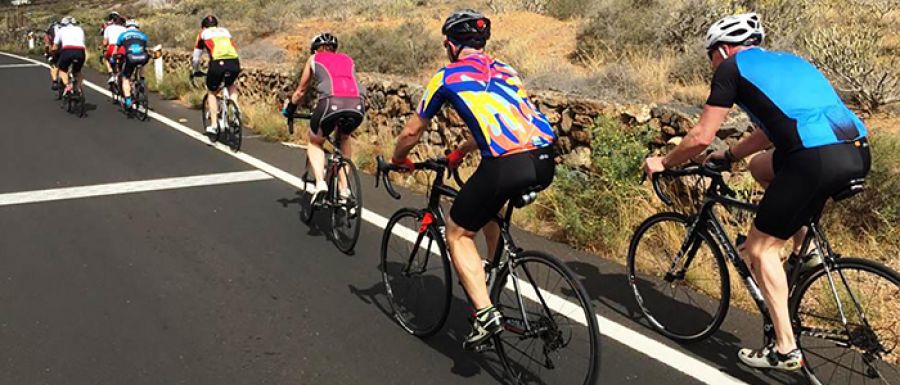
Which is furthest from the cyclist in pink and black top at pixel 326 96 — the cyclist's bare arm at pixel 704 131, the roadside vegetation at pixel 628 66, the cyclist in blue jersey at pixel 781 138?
the cyclist in blue jersey at pixel 781 138

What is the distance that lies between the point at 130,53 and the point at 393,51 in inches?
Answer: 215

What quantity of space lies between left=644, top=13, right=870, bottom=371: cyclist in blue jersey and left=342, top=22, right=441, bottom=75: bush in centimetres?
1173

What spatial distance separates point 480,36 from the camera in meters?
3.77

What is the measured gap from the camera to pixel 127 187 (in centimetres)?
796

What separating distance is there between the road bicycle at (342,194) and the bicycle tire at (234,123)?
394 cm

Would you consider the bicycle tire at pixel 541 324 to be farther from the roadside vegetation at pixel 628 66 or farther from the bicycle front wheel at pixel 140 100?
the bicycle front wheel at pixel 140 100

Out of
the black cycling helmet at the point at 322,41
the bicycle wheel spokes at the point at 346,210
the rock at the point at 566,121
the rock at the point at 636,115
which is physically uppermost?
the black cycling helmet at the point at 322,41

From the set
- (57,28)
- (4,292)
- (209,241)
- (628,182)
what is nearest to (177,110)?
(57,28)

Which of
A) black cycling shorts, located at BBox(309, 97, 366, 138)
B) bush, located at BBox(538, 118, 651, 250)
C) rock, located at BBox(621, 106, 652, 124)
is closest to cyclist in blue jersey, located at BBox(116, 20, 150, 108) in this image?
black cycling shorts, located at BBox(309, 97, 366, 138)

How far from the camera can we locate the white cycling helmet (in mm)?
3645

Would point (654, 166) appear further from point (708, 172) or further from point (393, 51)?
point (393, 51)

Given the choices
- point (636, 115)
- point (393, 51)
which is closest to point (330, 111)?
point (636, 115)

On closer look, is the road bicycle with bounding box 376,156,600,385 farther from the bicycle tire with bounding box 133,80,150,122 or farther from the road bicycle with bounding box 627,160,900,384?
the bicycle tire with bounding box 133,80,150,122

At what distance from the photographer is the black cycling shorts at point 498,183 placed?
3.52 meters
